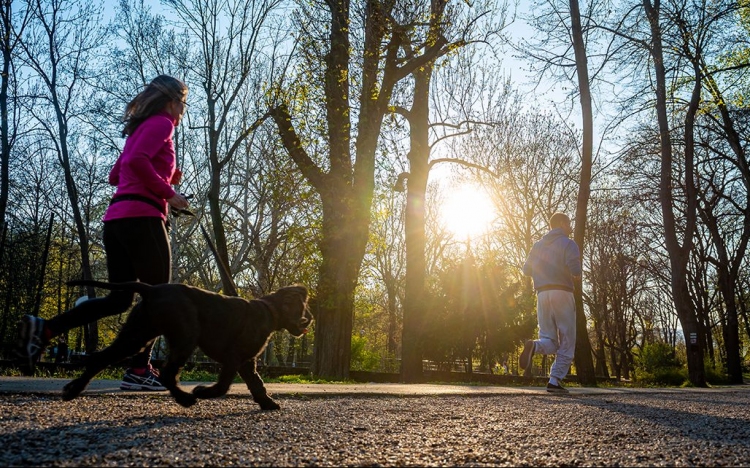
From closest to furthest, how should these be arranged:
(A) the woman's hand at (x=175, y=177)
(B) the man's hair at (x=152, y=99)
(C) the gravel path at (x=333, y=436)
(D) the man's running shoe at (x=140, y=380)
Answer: (C) the gravel path at (x=333, y=436) < (B) the man's hair at (x=152, y=99) < (A) the woman's hand at (x=175, y=177) < (D) the man's running shoe at (x=140, y=380)

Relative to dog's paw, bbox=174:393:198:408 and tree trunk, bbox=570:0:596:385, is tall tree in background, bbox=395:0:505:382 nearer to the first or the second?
tree trunk, bbox=570:0:596:385

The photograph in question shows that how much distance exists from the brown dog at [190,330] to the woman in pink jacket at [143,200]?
0.49m

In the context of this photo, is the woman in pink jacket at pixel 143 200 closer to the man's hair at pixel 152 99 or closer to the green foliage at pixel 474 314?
the man's hair at pixel 152 99

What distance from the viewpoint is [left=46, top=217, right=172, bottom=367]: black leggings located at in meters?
4.57

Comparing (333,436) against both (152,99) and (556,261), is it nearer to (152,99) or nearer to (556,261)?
(152,99)

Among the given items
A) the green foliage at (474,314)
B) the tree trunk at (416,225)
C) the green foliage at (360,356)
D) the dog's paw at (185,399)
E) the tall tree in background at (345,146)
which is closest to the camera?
the dog's paw at (185,399)

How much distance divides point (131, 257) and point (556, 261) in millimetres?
6160

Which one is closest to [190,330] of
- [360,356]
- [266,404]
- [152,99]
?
[266,404]

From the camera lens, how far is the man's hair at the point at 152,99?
4.93 metres

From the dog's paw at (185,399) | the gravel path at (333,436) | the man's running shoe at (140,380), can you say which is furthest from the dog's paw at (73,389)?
the man's running shoe at (140,380)

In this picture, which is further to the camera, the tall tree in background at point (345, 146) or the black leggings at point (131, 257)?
the tall tree in background at point (345, 146)

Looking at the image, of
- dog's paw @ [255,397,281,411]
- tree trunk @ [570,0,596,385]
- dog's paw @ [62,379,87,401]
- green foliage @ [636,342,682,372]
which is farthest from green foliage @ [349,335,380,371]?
dog's paw @ [62,379,87,401]

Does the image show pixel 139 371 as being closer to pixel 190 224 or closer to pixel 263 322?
pixel 263 322

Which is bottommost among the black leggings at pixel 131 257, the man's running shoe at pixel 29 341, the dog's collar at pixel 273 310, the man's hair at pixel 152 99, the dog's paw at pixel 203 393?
the dog's paw at pixel 203 393
